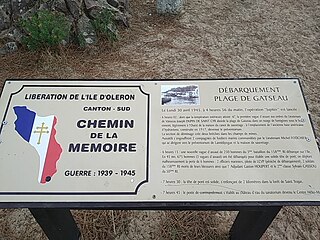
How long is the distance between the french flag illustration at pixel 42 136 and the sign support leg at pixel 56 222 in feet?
0.82

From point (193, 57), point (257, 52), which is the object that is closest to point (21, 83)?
point (193, 57)

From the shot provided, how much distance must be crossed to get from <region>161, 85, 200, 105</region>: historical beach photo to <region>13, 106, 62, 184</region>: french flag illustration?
536 millimetres

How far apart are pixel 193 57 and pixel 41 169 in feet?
7.65

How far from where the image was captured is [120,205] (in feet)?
4.42

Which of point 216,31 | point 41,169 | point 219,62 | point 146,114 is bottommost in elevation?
point 41,169

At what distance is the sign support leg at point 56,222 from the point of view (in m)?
1.60

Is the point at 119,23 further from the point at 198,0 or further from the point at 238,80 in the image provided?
the point at 238,80

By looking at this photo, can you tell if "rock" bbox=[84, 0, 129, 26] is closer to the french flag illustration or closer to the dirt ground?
the dirt ground

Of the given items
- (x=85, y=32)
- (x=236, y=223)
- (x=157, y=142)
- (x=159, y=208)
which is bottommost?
(x=159, y=208)

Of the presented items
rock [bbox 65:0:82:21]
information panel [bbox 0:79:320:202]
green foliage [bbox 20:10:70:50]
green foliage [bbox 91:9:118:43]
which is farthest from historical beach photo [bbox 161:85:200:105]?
rock [bbox 65:0:82:21]

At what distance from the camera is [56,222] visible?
173cm

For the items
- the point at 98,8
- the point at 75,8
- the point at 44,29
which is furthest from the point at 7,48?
the point at 98,8

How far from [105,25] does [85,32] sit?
0.21 metres

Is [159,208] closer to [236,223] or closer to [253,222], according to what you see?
[253,222]
